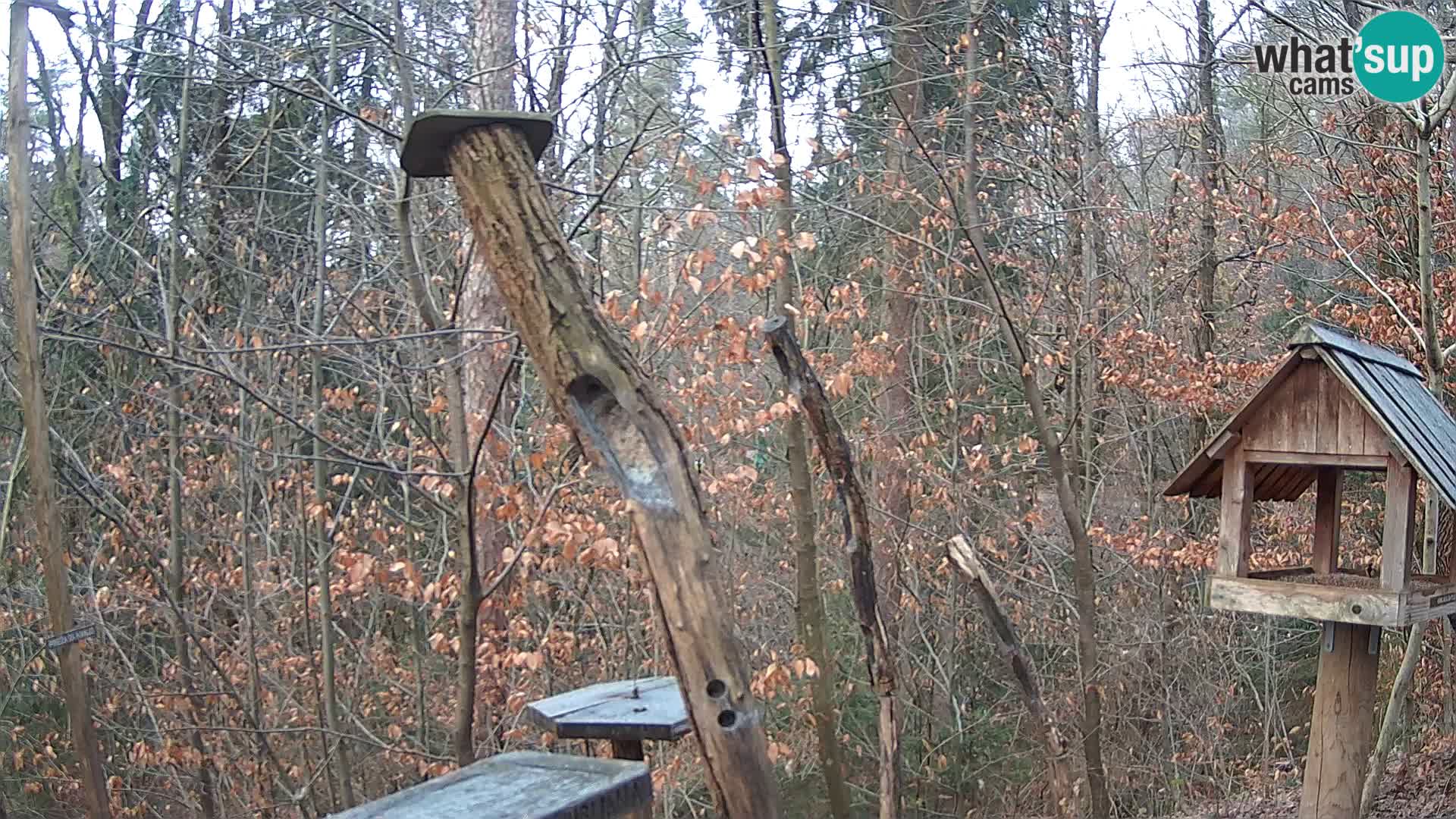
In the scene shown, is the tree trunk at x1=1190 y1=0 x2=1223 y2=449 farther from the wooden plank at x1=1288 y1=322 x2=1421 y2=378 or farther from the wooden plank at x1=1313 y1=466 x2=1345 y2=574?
the wooden plank at x1=1288 y1=322 x2=1421 y2=378

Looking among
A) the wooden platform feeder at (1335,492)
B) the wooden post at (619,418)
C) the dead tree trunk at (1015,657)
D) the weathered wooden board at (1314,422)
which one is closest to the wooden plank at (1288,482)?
the wooden platform feeder at (1335,492)

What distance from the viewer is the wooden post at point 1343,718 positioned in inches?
167

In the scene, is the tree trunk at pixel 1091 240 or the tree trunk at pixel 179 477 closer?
the tree trunk at pixel 179 477

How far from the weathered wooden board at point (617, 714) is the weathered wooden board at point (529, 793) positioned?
47cm

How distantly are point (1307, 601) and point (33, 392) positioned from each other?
5.45 meters

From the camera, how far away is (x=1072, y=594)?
9.14 m

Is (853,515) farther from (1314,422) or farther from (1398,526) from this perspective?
(1398,526)

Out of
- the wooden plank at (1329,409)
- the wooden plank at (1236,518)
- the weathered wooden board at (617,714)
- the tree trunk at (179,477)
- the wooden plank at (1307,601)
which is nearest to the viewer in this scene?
the weathered wooden board at (617,714)

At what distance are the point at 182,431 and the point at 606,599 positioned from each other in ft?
10.1

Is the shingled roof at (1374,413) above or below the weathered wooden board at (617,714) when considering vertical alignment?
above

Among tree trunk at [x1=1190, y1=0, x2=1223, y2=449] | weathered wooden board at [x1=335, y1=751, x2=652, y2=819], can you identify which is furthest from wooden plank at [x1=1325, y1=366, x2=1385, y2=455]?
tree trunk at [x1=1190, y1=0, x2=1223, y2=449]

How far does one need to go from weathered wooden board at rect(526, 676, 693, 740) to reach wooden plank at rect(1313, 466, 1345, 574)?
8.25ft

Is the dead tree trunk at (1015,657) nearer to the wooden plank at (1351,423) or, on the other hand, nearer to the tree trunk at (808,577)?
the tree trunk at (808,577)

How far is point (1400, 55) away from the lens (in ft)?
20.4
